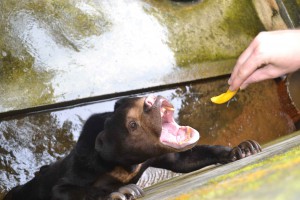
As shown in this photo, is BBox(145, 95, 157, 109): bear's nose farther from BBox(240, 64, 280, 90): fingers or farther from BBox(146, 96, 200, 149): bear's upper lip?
BBox(240, 64, 280, 90): fingers

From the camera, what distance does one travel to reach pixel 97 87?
14.0 feet

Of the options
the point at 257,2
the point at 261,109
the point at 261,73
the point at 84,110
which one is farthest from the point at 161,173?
the point at 257,2

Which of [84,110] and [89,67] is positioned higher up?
[89,67]

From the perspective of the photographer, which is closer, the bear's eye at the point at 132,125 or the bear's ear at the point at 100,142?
the bear's eye at the point at 132,125

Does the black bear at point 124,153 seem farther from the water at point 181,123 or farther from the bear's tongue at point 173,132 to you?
the water at point 181,123

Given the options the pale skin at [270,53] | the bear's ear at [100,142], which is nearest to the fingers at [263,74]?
the pale skin at [270,53]

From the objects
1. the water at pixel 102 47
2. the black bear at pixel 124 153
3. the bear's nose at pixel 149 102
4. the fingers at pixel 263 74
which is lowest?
the black bear at pixel 124 153

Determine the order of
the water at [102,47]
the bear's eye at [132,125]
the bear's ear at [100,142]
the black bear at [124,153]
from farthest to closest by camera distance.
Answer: the water at [102,47], the bear's ear at [100,142], the bear's eye at [132,125], the black bear at [124,153]

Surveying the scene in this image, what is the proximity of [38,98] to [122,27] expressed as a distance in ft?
3.69

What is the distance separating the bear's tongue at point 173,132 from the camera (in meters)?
3.00

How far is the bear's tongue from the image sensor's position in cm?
300

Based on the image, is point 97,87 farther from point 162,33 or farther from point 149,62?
point 162,33

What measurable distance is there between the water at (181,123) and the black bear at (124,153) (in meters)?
0.37

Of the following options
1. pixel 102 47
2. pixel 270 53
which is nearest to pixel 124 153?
pixel 270 53
